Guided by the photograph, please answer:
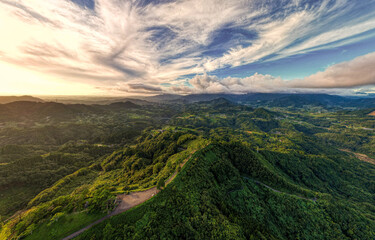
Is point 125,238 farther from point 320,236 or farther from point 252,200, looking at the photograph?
point 320,236

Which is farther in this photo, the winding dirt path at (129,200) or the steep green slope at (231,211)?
the winding dirt path at (129,200)

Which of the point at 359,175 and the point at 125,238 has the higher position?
the point at 125,238

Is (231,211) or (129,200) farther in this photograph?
(231,211)

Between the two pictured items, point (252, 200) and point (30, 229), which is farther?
point (252, 200)

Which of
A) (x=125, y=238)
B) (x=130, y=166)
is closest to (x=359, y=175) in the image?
(x=125, y=238)

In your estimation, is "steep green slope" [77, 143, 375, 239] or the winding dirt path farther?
the winding dirt path

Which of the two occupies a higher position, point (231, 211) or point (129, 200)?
point (129, 200)

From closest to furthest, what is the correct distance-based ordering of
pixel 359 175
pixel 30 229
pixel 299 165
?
pixel 30 229 → pixel 299 165 → pixel 359 175

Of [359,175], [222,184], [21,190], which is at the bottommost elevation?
[359,175]
